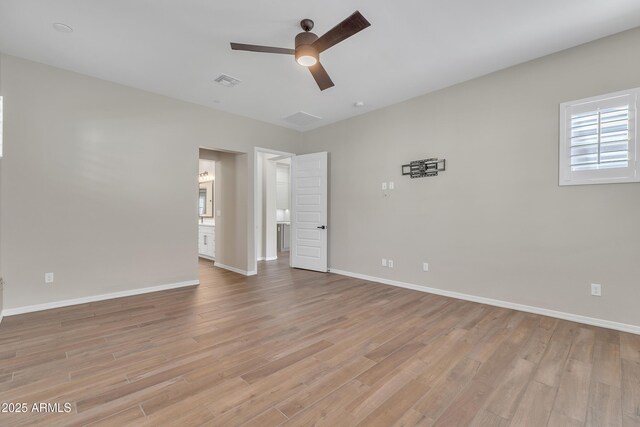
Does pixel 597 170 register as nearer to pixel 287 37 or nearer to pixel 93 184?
pixel 287 37

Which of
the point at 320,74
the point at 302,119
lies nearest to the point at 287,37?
the point at 320,74

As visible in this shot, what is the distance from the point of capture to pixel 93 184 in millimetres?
3830

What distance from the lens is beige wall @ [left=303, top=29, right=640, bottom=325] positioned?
117 inches

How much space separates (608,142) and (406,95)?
97.4 inches

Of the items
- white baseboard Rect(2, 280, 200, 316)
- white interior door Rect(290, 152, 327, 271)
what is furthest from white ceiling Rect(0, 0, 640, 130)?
white baseboard Rect(2, 280, 200, 316)

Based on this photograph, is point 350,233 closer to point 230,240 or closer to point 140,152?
point 230,240

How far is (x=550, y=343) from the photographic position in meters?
2.64

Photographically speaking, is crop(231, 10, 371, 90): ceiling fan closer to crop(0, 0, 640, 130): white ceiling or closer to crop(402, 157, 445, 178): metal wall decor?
crop(0, 0, 640, 130): white ceiling

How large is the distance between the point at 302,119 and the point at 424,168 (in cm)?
251

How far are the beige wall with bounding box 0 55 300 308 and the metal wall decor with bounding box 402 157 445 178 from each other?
3.31 meters

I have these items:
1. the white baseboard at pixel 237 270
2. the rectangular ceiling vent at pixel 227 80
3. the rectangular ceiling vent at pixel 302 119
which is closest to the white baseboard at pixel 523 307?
the white baseboard at pixel 237 270

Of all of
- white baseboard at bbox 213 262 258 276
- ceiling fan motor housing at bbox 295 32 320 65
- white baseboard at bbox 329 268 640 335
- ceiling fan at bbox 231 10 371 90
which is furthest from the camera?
white baseboard at bbox 213 262 258 276

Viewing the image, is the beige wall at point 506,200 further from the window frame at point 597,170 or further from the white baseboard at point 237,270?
the white baseboard at point 237,270

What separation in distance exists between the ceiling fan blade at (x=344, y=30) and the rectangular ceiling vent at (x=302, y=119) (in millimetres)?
2718
